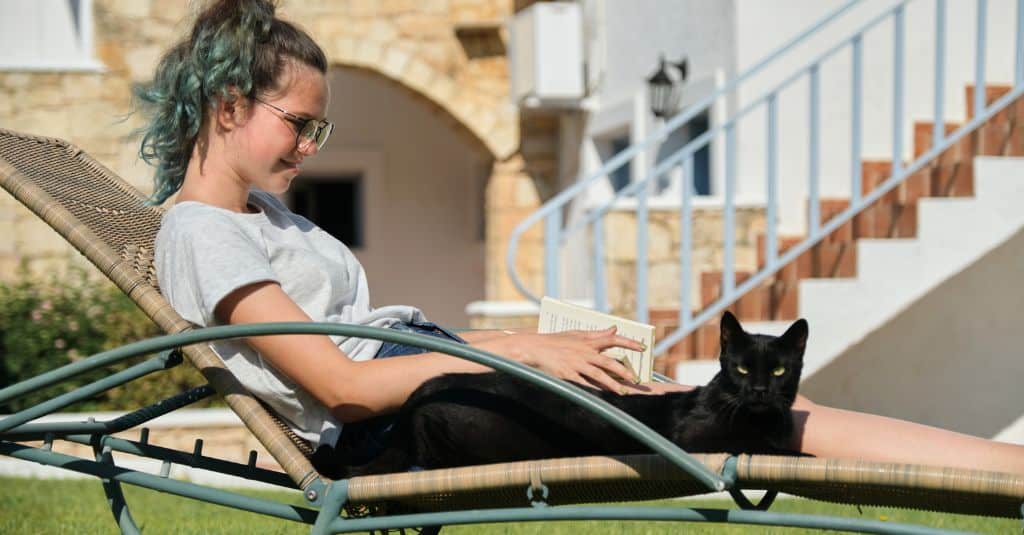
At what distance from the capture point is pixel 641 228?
19.2ft

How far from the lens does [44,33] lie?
10094 mm

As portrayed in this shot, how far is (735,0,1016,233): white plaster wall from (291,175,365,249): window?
595 cm

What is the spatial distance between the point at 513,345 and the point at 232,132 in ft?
2.15

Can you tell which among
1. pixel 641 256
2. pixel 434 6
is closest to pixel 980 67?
pixel 641 256

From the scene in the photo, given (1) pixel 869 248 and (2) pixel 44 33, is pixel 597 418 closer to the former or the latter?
(1) pixel 869 248

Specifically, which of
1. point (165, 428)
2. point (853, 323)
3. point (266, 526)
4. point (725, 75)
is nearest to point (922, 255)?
point (853, 323)

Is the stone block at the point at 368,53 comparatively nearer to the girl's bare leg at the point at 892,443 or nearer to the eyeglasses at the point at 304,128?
the eyeglasses at the point at 304,128

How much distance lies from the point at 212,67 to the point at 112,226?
0.47 m

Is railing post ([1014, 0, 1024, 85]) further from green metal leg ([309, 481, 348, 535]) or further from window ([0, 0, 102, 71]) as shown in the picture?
window ([0, 0, 102, 71])

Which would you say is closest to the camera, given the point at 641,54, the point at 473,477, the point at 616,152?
the point at 473,477

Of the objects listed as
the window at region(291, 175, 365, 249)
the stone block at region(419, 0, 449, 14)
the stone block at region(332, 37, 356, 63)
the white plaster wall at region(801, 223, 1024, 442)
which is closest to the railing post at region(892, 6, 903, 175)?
the white plaster wall at region(801, 223, 1024, 442)

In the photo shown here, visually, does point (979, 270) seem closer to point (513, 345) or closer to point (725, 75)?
point (725, 75)

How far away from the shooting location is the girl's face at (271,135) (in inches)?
99.0

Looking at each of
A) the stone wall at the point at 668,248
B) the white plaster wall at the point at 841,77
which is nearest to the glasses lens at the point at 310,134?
the stone wall at the point at 668,248
